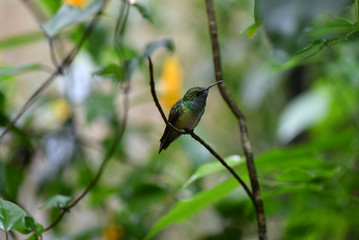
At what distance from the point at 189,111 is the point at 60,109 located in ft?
4.09

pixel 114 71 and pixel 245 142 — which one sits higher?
pixel 114 71

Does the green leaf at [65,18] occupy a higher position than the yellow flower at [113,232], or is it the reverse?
the green leaf at [65,18]

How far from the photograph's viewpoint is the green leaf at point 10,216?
0.60 m

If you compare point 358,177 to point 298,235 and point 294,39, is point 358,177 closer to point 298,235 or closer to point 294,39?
point 298,235

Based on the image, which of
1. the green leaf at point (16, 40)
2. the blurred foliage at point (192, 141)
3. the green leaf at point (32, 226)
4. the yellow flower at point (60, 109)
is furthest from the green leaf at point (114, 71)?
the yellow flower at point (60, 109)

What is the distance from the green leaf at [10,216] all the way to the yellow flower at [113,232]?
832mm

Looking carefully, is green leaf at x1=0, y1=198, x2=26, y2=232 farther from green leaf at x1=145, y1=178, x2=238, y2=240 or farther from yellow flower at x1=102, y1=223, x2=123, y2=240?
yellow flower at x1=102, y1=223, x2=123, y2=240

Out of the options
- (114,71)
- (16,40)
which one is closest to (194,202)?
(114,71)

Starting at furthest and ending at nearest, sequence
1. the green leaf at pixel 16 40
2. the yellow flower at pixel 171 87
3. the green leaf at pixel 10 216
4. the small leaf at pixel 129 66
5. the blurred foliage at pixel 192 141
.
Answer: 1. the yellow flower at pixel 171 87
2. the green leaf at pixel 16 40
3. the small leaf at pixel 129 66
4. the blurred foliage at pixel 192 141
5. the green leaf at pixel 10 216

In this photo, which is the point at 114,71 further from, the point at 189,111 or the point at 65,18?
the point at 189,111

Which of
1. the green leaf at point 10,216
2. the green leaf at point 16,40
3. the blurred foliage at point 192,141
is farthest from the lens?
the green leaf at point 16,40

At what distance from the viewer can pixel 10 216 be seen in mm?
613

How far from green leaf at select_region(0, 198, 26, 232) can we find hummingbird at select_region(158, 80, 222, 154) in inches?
8.7

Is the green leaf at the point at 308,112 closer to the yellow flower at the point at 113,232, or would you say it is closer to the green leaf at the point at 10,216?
the yellow flower at the point at 113,232
